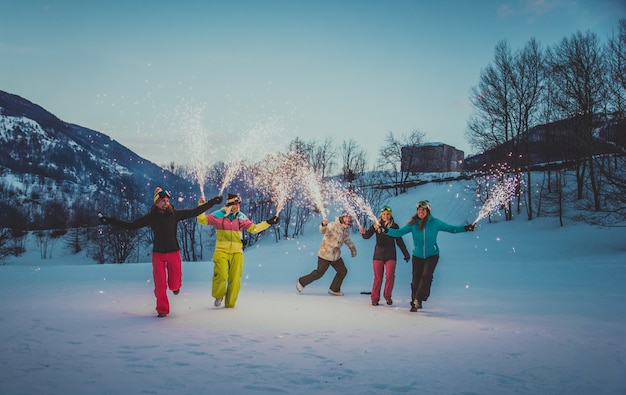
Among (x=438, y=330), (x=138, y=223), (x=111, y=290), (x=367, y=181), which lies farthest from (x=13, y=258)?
(x=438, y=330)

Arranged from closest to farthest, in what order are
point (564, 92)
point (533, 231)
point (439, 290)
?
point (439, 290), point (564, 92), point (533, 231)

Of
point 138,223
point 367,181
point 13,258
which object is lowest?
point 13,258

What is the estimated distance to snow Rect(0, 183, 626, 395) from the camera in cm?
416

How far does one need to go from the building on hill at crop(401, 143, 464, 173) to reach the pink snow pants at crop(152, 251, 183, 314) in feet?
193

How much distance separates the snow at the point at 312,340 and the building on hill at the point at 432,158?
55189mm

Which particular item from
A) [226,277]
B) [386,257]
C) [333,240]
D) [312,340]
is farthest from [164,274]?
[333,240]

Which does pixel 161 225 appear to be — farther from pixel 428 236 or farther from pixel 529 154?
pixel 529 154

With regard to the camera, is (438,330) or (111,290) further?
(111,290)

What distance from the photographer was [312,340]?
6.00m

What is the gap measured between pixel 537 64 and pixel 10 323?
116 ft

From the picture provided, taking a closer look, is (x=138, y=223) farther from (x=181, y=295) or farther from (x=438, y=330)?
(x=438, y=330)

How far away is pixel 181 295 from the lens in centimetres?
1084

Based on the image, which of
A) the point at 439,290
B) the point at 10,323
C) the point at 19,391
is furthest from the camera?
the point at 439,290

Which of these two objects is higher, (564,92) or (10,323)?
(564,92)
